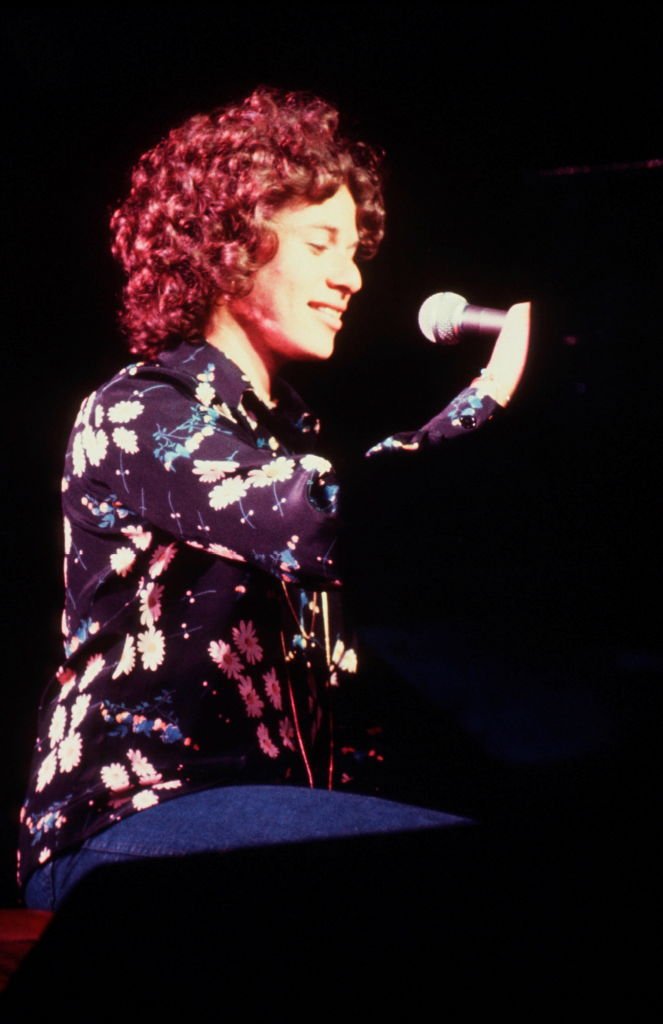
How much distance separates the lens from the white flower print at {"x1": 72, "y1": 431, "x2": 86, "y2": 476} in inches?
46.7

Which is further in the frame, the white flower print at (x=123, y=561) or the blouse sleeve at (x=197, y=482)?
the white flower print at (x=123, y=561)

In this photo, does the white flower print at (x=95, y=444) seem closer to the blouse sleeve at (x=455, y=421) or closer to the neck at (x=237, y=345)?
the neck at (x=237, y=345)

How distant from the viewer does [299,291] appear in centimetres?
147

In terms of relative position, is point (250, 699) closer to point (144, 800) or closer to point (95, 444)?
point (144, 800)

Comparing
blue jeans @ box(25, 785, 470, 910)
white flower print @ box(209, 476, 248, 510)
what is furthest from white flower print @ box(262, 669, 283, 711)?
white flower print @ box(209, 476, 248, 510)

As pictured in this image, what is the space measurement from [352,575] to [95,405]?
1.58 ft

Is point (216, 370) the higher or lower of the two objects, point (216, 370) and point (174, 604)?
the higher

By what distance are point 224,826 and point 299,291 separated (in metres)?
0.95

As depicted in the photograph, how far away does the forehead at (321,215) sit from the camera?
1.53 meters

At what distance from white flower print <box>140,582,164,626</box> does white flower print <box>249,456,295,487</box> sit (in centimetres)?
28

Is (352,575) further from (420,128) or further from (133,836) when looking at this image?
(420,128)

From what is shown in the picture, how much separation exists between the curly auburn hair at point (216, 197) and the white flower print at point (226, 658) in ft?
2.03

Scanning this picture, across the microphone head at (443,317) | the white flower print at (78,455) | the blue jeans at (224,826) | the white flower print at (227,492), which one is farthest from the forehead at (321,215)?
the blue jeans at (224,826)

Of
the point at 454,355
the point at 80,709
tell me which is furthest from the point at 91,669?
the point at 454,355
